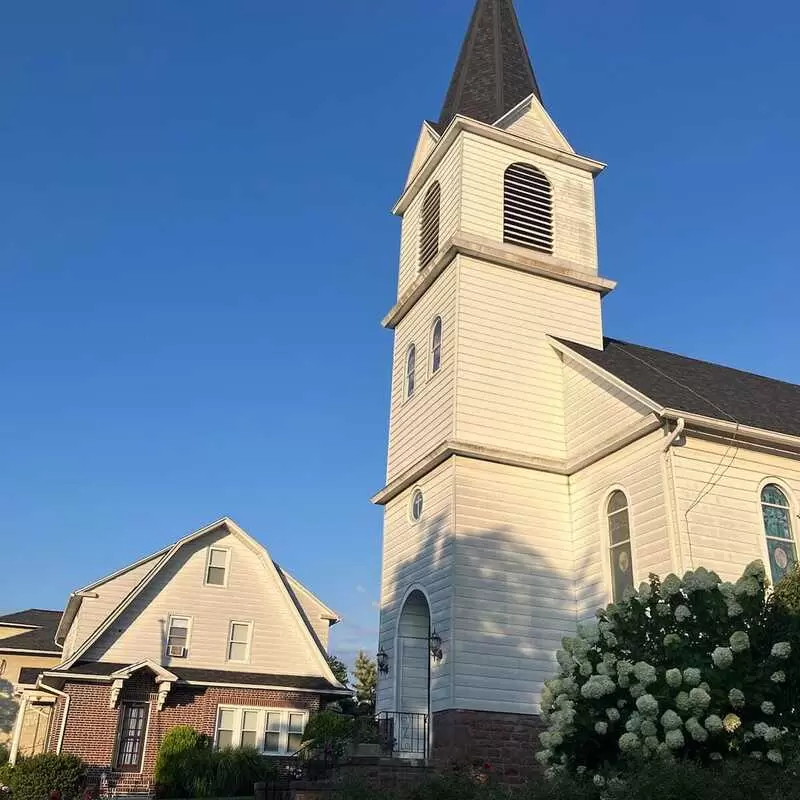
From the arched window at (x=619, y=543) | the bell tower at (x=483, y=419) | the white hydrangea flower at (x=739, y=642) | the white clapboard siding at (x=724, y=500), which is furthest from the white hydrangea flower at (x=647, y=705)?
the bell tower at (x=483, y=419)

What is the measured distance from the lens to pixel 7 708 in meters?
39.0

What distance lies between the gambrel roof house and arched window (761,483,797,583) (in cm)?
1571

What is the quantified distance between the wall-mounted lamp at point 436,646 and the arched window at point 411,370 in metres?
7.18

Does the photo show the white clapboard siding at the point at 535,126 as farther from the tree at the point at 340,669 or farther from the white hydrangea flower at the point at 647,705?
the tree at the point at 340,669

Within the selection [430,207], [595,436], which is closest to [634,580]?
[595,436]

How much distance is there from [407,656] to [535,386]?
7.27 meters

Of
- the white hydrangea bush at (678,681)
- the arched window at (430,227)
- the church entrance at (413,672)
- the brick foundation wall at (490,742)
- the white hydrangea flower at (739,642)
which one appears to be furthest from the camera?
the arched window at (430,227)

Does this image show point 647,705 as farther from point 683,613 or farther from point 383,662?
point 383,662

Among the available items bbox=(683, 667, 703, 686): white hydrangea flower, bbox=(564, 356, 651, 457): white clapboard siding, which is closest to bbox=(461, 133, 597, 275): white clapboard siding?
bbox=(564, 356, 651, 457): white clapboard siding

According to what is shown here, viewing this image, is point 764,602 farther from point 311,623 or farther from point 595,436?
point 311,623

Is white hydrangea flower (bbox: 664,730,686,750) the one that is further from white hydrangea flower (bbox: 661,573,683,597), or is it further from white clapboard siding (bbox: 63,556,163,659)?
white clapboard siding (bbox: 63,556,163,659)

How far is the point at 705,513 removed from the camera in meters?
16.9

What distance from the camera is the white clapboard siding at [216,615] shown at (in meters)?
27.4

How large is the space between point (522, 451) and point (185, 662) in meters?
14.5
